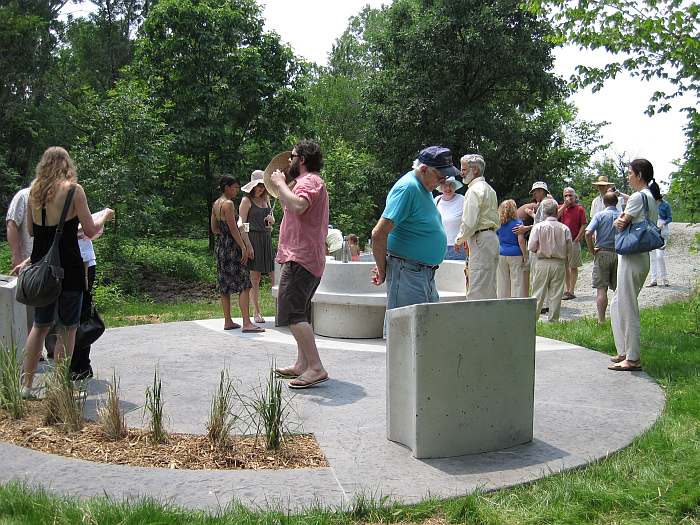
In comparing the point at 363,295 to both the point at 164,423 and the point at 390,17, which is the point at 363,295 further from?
the point at 390,17

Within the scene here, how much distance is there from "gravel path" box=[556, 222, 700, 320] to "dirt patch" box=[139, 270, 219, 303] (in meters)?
7.79

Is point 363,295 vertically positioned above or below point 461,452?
above

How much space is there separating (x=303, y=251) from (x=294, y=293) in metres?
0.35

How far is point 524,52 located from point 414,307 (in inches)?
1036

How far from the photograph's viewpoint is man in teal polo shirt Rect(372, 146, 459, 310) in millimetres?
5168

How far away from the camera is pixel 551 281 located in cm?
1044

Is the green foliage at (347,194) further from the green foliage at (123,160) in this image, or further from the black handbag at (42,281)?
the black handbag at (42,281)

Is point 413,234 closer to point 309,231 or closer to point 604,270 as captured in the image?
point 309,231

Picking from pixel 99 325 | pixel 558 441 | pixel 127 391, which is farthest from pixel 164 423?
pixel 558 441

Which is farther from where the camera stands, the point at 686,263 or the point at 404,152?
the point at 404,152

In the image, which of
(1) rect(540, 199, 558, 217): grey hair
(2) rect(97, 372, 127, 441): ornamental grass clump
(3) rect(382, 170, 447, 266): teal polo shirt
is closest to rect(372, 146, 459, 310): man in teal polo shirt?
(3) rect(382, 170, 447, 266): teal polo shirt

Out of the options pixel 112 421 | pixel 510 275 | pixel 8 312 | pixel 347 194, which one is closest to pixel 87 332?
pixel 8 312

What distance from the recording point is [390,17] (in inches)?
1223

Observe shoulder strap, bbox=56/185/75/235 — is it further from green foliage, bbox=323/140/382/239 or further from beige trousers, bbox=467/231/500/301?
green foliage, bbox=323/140/382/239
